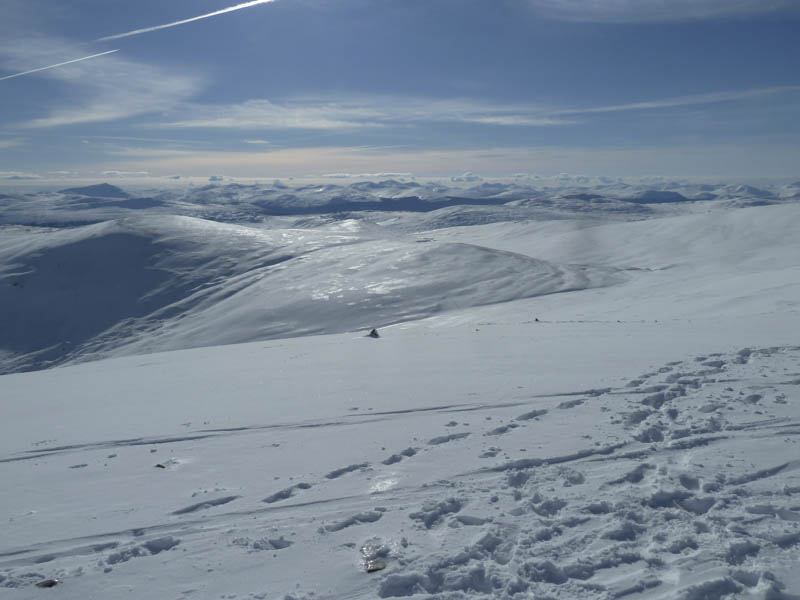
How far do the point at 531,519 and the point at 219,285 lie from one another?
3298 centimetres

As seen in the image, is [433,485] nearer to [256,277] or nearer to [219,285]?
[256,277]

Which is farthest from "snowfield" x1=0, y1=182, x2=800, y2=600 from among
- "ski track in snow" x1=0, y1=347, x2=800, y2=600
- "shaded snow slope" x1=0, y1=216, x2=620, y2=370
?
"shaded snow slope" x1=0, y1=216, x2=620, y2=370

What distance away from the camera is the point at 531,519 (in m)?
4.61

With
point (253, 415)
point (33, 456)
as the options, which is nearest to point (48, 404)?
point (33, 456)

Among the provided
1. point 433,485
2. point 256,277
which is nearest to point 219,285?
point 256,277

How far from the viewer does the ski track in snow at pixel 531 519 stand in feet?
12.8

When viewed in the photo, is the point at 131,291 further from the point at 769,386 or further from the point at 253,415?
the point at 769,386

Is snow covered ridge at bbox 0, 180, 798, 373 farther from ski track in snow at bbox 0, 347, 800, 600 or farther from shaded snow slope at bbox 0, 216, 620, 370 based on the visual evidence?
ski track in snow at bbox 0, 347, 800, 600

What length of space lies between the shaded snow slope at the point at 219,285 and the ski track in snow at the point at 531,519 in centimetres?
1742

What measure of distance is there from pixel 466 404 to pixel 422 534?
10.8ft

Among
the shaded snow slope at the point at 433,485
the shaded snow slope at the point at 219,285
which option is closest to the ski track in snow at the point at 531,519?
the shaded snow slope at the point at 433,485

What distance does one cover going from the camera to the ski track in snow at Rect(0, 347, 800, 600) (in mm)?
3887

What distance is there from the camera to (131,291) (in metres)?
34.8

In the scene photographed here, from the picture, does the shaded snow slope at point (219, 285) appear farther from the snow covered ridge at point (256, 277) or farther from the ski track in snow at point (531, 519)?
the ski track in snow at point (531, 519)
